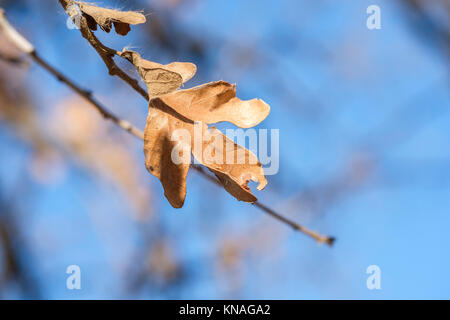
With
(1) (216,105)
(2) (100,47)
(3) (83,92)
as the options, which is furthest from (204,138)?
(3) (83,92)

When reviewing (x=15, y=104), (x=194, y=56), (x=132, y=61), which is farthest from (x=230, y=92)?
(x=15, y=104)

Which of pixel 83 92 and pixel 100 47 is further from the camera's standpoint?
pixel 83 92

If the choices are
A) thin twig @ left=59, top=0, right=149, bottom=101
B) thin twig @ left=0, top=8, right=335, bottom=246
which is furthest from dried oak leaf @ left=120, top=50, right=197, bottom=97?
thin twig @ left=0, top=8, right=335, bottom=246

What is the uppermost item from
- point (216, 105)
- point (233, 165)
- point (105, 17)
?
point (105, 17)

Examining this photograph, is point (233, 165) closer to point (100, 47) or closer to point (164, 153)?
point (164, 153)

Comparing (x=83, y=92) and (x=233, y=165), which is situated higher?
(x=83, y=92)

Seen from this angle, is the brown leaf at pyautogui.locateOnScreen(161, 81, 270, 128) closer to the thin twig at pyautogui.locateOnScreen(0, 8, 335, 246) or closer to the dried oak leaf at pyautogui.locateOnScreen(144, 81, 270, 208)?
the dried oak leaf at pyautogui.locateOnScreen(144, 81, 270, 208)
